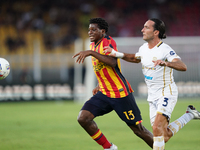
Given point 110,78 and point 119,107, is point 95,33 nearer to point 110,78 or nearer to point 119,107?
point 110,78

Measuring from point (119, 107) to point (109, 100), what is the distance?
21 cm

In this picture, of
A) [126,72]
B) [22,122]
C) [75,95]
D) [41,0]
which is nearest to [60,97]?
[75,95]

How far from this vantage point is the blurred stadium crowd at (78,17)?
71.7 feet

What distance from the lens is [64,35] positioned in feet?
72.4

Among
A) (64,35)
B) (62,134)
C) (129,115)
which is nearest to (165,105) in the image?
(129,115)

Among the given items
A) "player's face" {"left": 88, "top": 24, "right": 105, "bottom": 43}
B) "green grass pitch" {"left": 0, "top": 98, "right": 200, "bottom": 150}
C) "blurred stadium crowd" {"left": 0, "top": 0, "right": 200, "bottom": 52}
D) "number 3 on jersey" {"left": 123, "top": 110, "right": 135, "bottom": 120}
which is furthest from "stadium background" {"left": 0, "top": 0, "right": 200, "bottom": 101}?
"number 3 on jersey" {"left": 123, "top": 110, "right": 135, "bottom": 120}

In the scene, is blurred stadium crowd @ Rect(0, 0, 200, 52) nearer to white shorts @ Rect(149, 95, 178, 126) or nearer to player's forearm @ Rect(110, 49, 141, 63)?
player's forearm @ Rect(110, 49, 141, 63)

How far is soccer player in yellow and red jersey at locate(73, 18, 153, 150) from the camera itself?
18.4 feet

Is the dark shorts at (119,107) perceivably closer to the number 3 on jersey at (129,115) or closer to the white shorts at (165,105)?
the number 3 on jersey at (129,115)

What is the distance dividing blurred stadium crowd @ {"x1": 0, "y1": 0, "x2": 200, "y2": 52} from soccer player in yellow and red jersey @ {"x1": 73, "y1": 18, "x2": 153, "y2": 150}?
15.7 m

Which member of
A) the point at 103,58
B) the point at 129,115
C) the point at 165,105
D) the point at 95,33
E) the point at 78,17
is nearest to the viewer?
the point at 165,105

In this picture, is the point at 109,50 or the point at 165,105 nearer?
the point at 165,105

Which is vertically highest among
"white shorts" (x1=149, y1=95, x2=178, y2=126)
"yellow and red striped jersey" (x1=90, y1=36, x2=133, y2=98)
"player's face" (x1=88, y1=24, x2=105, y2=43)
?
"player's face" (x1=88, y1=24, x2=105, y2=43)

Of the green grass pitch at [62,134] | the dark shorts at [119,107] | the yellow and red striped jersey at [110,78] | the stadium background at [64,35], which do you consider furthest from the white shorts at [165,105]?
the stadium background at [64,35]
